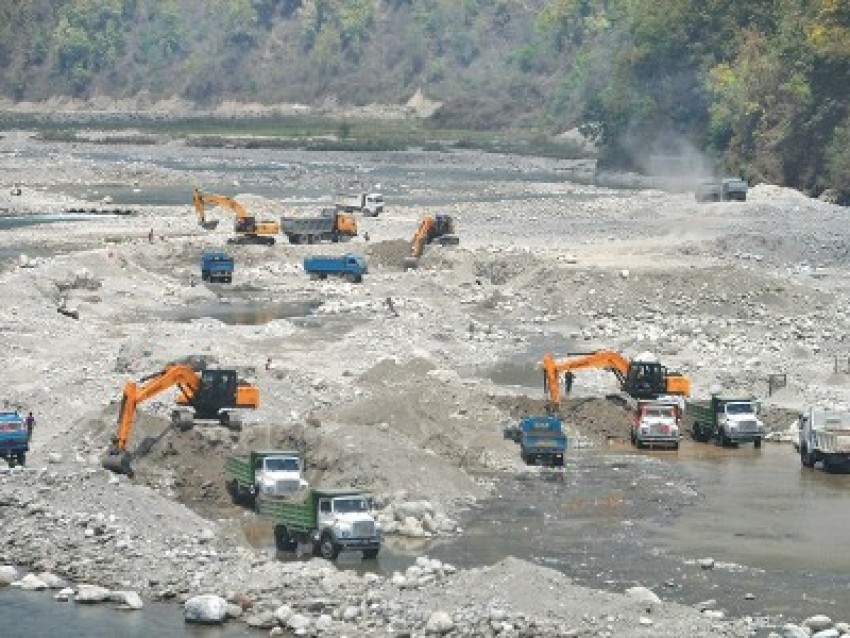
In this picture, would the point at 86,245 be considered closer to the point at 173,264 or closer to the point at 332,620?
the point at 173,264

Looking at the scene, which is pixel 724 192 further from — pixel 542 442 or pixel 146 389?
pixel 146 389

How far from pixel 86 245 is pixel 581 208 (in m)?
40.4

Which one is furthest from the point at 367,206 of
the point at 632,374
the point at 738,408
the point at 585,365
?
the point at 738,408

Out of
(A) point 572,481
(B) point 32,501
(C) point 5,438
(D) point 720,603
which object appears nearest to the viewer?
(D) point 720,603

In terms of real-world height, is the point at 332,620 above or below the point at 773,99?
below

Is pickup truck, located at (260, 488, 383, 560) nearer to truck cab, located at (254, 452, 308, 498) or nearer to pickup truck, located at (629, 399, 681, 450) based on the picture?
truck cab, located at (254, 452, 308, 498)

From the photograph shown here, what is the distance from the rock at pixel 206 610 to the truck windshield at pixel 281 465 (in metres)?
9.74

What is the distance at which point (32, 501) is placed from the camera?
173 ft

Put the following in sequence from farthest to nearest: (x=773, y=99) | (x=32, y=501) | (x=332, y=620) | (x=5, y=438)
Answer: (x=773, y=99) → (x=5, y=438) → (x=32, y=501) → (x=332, y=620)

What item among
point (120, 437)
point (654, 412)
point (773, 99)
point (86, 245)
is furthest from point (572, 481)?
point (773, 99)

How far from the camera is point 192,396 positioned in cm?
6178

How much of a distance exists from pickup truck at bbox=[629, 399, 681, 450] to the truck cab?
14490mm

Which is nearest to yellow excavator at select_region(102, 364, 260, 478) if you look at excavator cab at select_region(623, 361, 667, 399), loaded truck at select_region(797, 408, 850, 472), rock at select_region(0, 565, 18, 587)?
rock at select_region(0, 565, 18, 587)

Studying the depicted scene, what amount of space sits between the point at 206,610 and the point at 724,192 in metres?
99.6
